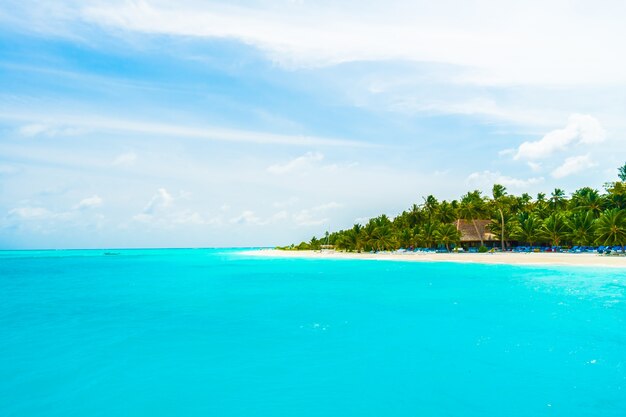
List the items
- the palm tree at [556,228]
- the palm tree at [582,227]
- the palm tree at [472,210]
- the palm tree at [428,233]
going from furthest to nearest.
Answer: the palm tree at [472,210] < the palm tree at [428,233] < the palm tree at [556,228] < the palm tree at [582,227]

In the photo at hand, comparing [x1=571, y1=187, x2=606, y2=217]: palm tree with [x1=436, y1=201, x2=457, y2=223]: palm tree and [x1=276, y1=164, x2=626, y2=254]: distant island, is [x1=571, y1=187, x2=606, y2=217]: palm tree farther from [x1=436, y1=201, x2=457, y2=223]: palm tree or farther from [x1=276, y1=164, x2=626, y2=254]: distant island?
[x1=436, y1=201, x2=457, y2=223]: palm tree

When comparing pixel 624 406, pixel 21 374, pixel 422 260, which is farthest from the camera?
pixel 422 260

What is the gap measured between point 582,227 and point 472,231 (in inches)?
784

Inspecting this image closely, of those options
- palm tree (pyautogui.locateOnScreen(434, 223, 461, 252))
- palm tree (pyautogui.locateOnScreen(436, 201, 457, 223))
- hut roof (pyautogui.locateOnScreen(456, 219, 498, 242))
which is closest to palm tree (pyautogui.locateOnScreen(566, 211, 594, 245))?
palm tree (pyautogui.locateOnScreen(434, 223, 461, 252))

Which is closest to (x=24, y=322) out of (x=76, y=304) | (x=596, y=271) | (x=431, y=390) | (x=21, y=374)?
(x=76, y=304)

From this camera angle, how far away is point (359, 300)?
22.6m

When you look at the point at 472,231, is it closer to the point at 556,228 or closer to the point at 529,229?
the point at 529,229

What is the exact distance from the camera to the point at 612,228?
4678 centimetres

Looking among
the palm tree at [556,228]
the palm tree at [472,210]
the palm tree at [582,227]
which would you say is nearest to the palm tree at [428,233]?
the palm tree at [472,210]

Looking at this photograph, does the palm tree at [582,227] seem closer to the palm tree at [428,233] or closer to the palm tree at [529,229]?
the palm tree at [529,229]

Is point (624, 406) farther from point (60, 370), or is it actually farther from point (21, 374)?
point (21, 374)

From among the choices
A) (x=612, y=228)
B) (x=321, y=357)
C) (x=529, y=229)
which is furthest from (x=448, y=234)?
(x=321, y=357)

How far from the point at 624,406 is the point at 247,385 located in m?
7.71

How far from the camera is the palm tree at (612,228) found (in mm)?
46500
